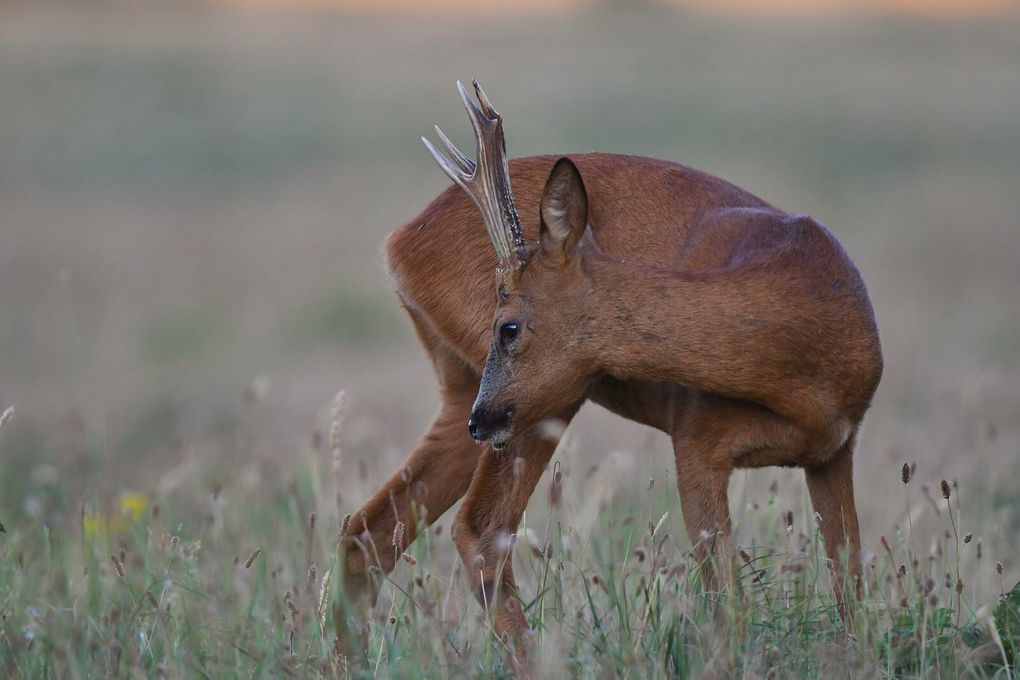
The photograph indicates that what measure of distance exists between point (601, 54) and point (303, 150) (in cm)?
940

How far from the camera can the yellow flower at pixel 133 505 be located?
7215 millimetres

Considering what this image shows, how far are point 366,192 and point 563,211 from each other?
17.6 metres

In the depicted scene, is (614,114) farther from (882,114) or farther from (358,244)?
(358,244)

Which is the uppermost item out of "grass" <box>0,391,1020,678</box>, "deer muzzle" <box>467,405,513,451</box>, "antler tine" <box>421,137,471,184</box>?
"antler tine" <box>421,137,471,184</box>

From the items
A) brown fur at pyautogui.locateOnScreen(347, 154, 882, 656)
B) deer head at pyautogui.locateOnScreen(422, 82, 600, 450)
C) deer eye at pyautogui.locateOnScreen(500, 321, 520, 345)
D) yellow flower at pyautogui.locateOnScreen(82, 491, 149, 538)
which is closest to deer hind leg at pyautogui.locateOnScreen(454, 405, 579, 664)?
brown fur at pyautogui.locateOnScreen(347, 154, 882, 656)

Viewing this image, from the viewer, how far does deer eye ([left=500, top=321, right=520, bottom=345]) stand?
5.27 metres

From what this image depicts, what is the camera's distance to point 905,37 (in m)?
34.6

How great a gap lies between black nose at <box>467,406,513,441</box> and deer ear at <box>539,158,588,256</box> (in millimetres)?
562

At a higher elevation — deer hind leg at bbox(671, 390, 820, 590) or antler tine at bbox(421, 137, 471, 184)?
antler tine at bbox(421, 137, 471, 184)

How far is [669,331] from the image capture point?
5.09 m

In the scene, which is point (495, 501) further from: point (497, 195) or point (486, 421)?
point (497, 195)

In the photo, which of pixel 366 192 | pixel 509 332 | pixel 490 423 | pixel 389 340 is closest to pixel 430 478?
pixel 490 423

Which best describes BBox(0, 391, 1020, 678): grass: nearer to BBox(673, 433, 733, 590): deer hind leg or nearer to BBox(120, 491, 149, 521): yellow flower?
BBox(673, 433, 733, 590): deer hind leg

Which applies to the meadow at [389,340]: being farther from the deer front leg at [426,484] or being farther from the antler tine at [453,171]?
the antler tine at [453,171]
